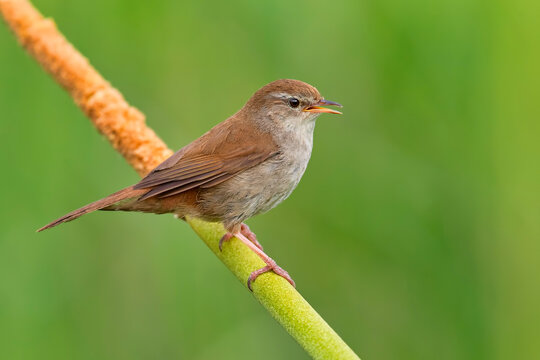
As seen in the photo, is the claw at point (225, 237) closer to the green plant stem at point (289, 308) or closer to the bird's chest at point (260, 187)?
the green plant stem at point (289, 308)

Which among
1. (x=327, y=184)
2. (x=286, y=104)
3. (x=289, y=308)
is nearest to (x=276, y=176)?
(x=327, y=184)

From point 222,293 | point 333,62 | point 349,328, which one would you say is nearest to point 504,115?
point 333,62

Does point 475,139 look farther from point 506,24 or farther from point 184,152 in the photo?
point 184,152

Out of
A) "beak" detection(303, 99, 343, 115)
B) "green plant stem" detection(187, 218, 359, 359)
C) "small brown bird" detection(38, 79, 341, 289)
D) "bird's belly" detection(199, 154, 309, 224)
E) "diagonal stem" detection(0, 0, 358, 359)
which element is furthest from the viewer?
"beak" detection(303, 99, 343, 115)

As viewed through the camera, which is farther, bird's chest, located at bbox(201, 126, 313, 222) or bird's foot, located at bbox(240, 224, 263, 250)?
bird's foot, located at bbox(240, 224, 263, 250)

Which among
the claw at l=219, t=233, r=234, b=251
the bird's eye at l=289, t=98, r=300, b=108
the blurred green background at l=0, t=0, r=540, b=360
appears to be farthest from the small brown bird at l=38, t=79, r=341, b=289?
the claw at l=219, t=233, r=234, b=251

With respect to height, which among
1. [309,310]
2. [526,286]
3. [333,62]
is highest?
[333,62]

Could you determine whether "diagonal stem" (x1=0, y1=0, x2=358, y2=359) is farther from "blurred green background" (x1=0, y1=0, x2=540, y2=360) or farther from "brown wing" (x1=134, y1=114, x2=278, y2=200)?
"blurred green background" (x1=0, y1=0, x2=540, y2=360)
